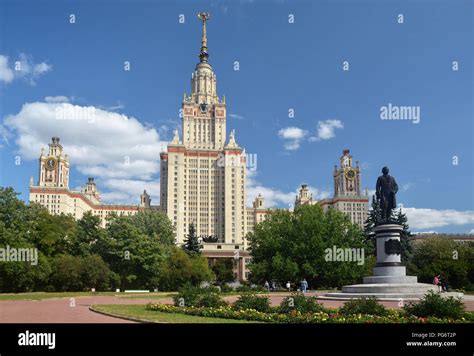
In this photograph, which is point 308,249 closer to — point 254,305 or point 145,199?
point 254,305

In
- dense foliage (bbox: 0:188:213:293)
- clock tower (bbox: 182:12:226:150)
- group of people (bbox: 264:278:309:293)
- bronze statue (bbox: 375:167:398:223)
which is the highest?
clock tower (bbox: 182:12:226:150)

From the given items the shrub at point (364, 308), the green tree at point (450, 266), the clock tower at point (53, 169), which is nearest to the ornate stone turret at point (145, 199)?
the clock tower at point (53, 169)

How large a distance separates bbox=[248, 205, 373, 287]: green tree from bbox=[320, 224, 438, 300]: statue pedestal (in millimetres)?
17370

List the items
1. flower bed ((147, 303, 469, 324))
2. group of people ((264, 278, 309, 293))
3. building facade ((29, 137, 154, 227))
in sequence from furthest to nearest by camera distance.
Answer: building facade ((29, 137, 154, 227))
group of people ((264, 278, 309, 293))
flower bed ((147, 303, 469, 324))

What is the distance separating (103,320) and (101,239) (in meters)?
35.2

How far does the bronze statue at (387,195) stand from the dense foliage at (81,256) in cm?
2536

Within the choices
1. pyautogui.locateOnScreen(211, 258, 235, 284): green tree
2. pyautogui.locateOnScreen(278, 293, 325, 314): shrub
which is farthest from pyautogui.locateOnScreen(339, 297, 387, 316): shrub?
pyautogui.locateOnScreen(211, 258, 235, 284): green tree

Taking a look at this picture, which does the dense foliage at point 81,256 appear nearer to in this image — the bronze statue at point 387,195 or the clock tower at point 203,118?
the bronze statue at point 387,195

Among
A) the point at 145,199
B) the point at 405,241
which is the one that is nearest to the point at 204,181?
the point at 145,199

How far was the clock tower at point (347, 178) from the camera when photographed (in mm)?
146000

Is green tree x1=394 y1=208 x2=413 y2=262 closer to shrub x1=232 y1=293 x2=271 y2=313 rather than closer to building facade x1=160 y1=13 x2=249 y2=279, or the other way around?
shrub x1=232 y1=293 x2=271 y2=313

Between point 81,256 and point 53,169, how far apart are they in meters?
97.9

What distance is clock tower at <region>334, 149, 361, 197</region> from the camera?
479 feet

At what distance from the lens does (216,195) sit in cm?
13312
